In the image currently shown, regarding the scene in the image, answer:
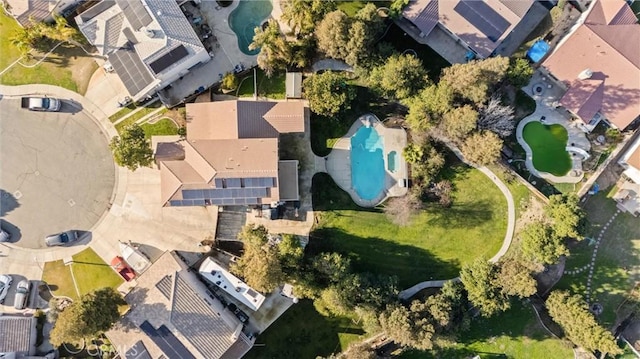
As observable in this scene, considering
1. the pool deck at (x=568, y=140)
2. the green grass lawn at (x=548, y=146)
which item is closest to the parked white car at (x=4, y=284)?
the pool deck at (x=568, y=140)

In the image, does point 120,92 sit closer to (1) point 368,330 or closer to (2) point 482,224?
(1) point 368,330

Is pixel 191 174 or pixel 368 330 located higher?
pixel 191 174

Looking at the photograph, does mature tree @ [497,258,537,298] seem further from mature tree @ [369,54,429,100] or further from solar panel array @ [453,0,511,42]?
solar panel array @ [453,0,511,42]

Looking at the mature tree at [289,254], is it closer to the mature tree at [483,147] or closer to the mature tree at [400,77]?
the mature tree at [400,77]

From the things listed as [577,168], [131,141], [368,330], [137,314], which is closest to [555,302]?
[577,168]

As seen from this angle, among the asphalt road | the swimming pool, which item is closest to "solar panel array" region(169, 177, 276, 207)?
the asphalt road

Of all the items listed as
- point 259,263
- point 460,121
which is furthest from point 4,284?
point 460,121
